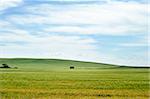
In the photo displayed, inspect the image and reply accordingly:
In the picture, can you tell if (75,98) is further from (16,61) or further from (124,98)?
(16,61)

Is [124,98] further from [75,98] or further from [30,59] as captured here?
[30,59]

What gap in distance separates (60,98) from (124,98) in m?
4.42

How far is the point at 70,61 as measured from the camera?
639 feet

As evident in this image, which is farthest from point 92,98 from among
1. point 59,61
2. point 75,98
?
point 59,61

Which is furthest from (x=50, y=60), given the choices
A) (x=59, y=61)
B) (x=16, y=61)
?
(x=16, y=61)

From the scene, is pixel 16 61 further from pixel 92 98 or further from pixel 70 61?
pixel 92 98

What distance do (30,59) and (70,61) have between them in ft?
68.8

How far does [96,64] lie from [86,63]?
5.16 m

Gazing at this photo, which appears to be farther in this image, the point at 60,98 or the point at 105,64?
the point at 105,64

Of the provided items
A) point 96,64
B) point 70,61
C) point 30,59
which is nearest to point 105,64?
point 96,64

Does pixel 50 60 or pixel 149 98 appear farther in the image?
pixel 50 60

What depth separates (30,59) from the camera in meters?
200

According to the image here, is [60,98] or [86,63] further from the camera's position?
[86,63]

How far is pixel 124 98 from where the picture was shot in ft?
88.4
